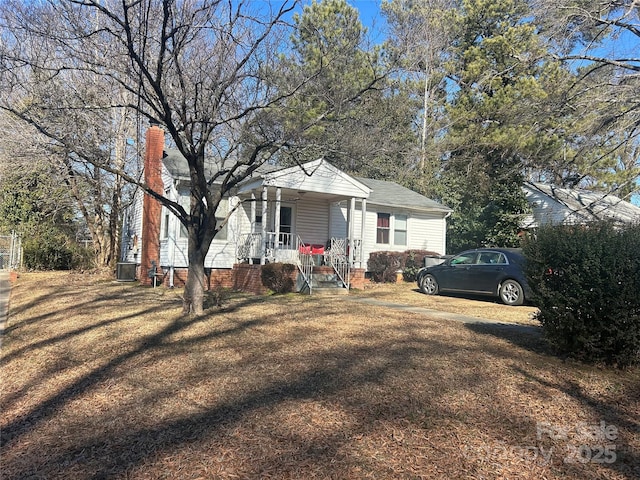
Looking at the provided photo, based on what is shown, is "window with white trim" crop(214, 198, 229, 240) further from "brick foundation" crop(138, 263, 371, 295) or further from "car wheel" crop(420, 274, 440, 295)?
"car wheel" crop(420, 274, 440, 295)

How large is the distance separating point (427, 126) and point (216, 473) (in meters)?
29.0

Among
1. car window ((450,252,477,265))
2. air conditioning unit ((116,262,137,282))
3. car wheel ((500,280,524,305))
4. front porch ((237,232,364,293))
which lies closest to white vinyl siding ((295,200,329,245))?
front porch ((237,232,364,293))

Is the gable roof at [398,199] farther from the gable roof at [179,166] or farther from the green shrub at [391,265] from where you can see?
the gable roof at [179,166]

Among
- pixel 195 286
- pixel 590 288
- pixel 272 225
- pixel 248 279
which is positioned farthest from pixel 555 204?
pixel 195 286

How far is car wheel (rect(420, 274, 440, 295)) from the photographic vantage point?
45.8 ft

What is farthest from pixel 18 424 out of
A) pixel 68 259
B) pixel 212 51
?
pixel 68 259

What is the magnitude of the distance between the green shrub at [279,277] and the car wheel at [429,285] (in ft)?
13.2

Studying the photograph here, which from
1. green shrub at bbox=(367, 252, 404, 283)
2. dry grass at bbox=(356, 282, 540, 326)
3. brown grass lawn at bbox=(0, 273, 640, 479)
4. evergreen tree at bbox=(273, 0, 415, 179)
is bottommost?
brown grass lawn at bbox=(0, 273, 640, 479)

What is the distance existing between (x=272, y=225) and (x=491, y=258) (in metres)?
7.82

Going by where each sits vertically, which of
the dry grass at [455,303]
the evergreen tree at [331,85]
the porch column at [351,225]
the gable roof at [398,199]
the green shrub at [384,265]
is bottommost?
the dry grass at [455,303]

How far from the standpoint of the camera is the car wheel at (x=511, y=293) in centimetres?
1144

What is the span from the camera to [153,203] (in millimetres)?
16516

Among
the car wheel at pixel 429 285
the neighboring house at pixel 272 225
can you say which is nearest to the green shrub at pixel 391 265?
the neighboring house at pixel 272 225

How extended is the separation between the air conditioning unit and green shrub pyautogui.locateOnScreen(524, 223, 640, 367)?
1472cm
